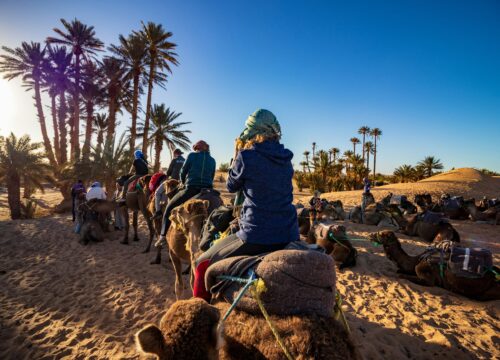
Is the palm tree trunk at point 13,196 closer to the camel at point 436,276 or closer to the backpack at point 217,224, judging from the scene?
the backpack at point 217,224

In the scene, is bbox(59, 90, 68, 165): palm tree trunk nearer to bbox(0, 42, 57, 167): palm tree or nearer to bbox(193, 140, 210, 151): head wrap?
bbox(0, 42, 57, 167): palm tree

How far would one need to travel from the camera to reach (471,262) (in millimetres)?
4883

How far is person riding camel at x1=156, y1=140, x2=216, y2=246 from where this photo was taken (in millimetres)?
5117

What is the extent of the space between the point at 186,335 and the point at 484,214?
16897 mm

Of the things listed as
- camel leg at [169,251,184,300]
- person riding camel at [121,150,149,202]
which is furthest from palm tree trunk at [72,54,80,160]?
camel leg at [169,251,184,300]

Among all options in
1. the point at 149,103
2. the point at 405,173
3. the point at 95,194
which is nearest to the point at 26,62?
the point at 149,103

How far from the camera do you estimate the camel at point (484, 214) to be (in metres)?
12.3

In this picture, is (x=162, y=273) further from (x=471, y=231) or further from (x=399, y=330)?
(x=471, y=231)

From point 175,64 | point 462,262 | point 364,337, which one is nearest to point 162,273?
point 364,337

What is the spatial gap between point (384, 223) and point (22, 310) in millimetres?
13452

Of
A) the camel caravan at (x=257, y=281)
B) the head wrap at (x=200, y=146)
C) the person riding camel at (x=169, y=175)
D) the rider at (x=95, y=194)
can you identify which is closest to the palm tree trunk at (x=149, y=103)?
the rider at (x=95, y=194)

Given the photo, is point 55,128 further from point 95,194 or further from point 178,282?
point 178,282

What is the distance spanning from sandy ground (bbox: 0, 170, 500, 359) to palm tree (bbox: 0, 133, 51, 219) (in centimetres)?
1131

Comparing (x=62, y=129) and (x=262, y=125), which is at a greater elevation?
(x=62, y=129)
